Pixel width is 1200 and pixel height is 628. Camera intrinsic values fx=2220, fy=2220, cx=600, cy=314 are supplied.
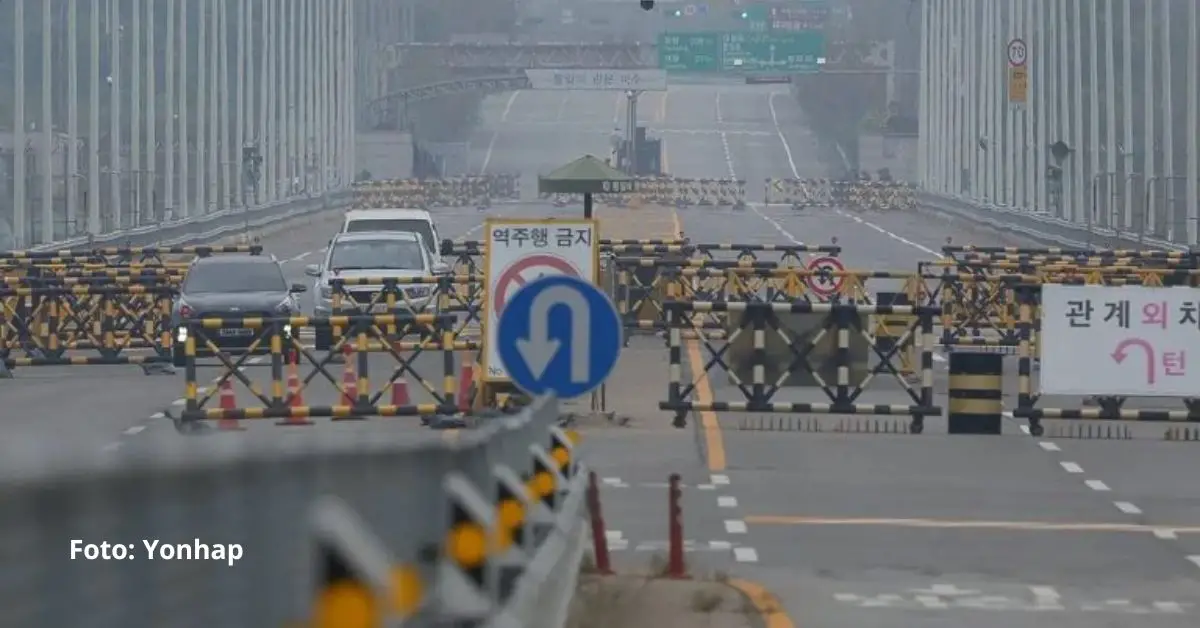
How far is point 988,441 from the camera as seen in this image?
20797 millimetres

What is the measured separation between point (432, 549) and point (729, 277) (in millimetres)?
23511

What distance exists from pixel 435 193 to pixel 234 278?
2691 inches

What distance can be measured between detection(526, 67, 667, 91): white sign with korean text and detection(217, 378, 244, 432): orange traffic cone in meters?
83.0

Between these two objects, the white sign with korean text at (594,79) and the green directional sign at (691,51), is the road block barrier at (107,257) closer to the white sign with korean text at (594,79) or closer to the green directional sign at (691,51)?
the green directional sign at (691,51)

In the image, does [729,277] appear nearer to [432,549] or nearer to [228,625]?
[432,549]

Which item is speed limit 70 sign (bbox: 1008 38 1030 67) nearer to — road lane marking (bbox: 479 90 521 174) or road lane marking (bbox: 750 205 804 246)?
road lane marking (bbox: 750 205 804 246)

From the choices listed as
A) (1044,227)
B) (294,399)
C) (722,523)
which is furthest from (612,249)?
(1044,227)

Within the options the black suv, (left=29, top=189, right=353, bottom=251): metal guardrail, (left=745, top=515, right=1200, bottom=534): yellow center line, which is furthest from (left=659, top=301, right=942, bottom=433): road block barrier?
(left=29, top=189, right=353, bottom=251): metal guardrail

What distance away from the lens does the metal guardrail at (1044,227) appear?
175ft

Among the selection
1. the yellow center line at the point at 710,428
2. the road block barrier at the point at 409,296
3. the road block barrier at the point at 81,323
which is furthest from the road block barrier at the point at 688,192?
the yellow center line at the point at 710,428

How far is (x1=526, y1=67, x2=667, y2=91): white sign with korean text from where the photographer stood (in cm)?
10419

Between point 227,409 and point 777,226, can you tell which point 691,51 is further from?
point 227,409

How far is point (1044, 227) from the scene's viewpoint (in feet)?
215

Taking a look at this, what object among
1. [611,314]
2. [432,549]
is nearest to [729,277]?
[611,314]
